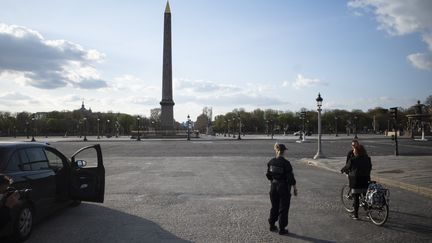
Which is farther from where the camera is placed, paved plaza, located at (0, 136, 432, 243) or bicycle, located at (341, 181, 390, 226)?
bicycle, located at (341, 181, 390, 226)

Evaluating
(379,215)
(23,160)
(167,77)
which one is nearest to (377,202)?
(379,215)

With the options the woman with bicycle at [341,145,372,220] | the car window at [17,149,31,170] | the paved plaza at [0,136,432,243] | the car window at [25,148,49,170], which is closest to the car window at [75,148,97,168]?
the paved plaza at [0,136,432,243]

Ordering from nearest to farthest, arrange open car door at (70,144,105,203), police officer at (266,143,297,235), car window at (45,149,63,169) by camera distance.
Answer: police officer at (266,143,297,235) < car window at (45,149,63,169) < open car door at (70,144,105,203)

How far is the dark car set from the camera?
797cm

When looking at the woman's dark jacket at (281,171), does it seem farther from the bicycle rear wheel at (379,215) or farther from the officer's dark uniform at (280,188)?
the bicycle rear wheel at (379,215)

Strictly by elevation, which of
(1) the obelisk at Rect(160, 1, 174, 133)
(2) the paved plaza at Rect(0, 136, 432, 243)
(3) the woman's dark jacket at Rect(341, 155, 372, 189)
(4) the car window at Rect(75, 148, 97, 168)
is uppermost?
(1) the obelisk at Rect(160, 1, 174, 133)

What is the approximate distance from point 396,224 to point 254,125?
187680 millimetres

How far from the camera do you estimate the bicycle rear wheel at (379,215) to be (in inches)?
355

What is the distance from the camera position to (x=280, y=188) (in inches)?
339

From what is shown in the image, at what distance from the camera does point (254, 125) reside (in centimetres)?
19650

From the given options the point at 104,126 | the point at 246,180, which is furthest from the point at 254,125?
the point at 246,180

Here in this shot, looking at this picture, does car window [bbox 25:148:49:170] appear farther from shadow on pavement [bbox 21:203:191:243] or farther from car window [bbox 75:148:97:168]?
car window [bbox 75:148:97:168]

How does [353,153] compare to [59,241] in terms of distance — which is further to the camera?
[353,153]

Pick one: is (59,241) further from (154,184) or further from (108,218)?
(154,184)
